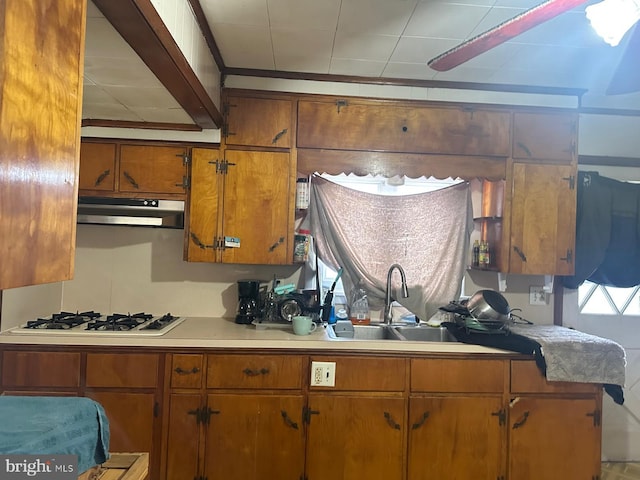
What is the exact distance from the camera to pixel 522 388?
2.00 m

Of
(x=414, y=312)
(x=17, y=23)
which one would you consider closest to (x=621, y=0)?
(x=17, y=23)

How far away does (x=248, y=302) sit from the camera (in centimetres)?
235

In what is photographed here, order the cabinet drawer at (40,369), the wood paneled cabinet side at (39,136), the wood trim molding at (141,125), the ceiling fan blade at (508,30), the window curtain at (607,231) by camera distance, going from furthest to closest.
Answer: the window curtain at (607,231)
the wood trim molding at (141,125)
the cabinet drawer at (40,369)
the ceiling fan blade at (508,30)
the wood paneled cabinet side at (39,136)

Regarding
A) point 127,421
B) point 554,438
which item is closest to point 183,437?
point 127,421

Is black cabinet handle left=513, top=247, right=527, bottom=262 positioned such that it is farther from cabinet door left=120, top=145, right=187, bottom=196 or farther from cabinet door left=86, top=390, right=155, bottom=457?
cabinet door left=86, top=390, right=155, bottom=457

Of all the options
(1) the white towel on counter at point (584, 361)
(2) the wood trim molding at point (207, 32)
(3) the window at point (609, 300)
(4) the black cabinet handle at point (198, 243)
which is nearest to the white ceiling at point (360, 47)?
(2) the wood trim molding at point (207, 32)

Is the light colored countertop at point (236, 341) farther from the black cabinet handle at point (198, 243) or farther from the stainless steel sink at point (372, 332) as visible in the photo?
the black cabinet handle at point (198, 243)

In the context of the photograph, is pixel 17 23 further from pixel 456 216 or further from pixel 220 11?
pixel 456 216

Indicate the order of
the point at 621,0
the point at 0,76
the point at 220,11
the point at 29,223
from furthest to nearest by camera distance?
the point at 220,11 → the point at 621,0 → the point at 29,223 → the point at 0,76

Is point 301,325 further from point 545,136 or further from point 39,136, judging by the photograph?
point 545,136

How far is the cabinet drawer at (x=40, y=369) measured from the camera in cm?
184

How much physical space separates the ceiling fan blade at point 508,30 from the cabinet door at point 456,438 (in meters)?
1.52

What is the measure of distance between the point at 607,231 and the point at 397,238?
4.16ft

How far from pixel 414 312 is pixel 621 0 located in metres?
1.85
